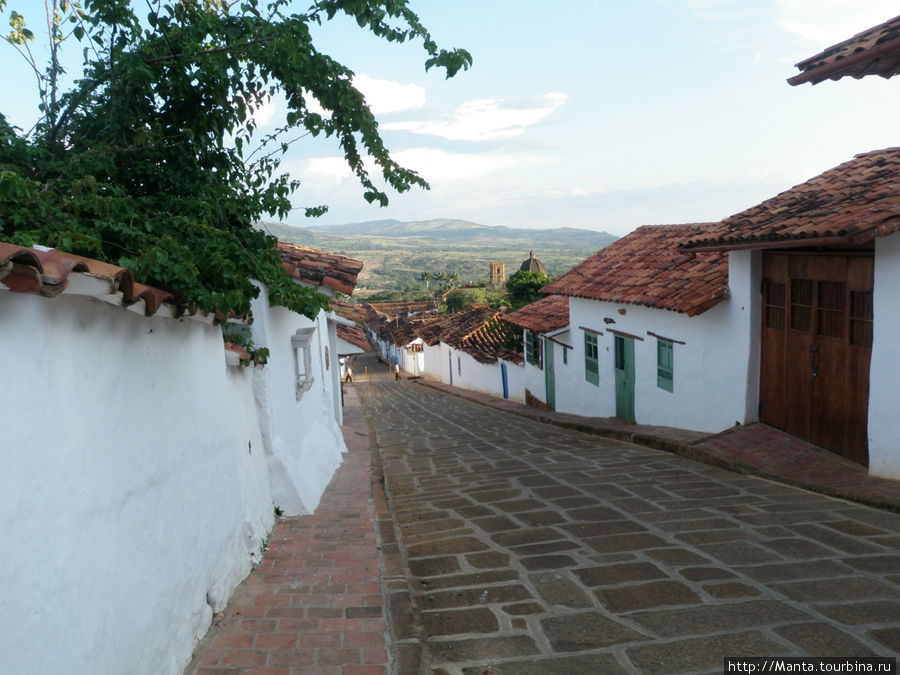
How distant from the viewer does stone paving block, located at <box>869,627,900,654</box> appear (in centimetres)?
352

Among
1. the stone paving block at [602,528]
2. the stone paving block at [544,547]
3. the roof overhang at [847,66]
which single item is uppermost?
the roof overhang at [847,66]

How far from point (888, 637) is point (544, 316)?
1525cm

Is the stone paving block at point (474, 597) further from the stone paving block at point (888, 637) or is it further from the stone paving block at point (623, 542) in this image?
the stone paving block at point (888, 637)

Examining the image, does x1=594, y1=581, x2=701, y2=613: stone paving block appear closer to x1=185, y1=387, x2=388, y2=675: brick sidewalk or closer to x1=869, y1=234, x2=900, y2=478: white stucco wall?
x1=185, y1=387, x2=388, y2=675: brick sidewalk

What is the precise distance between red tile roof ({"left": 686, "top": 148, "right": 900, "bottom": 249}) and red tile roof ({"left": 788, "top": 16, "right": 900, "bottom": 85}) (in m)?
1.26

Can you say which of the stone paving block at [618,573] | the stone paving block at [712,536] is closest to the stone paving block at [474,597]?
the stone paving block at [618,573]

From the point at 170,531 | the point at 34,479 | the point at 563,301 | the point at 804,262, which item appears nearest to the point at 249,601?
the point at 170,531

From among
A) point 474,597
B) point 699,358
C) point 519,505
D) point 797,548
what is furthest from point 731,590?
point 699,358

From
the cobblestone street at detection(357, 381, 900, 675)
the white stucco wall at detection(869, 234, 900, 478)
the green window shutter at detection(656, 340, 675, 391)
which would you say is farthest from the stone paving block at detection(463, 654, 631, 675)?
the green window shutter at detection(656, 340, 675, 391)

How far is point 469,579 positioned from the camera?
15.6 feet

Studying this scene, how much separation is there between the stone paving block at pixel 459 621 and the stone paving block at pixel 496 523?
161 cm

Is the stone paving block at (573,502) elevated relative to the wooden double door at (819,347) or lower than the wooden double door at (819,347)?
lower

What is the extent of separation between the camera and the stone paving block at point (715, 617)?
3.84 meters

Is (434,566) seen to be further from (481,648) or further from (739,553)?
(739,553)
